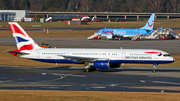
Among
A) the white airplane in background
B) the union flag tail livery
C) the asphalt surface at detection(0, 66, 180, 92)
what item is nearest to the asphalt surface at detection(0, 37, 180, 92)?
the asphalt surface at detection(0, 66, 180, 92)

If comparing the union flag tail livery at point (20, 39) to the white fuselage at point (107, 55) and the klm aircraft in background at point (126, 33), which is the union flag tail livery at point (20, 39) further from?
the klm aircraft in background at point (126, 33)

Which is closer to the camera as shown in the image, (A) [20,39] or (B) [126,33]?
(A) [20,39]

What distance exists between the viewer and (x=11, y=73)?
45.5 meters

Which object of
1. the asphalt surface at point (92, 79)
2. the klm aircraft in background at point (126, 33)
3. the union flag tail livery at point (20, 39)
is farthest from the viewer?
the klm aircraft in background at point (126, 33)

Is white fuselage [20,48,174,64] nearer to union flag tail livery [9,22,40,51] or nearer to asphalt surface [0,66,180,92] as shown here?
union flag tail livery [9,22,40,51]

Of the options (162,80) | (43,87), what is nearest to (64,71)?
(43,87)

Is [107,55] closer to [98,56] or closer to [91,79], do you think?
[98,56]

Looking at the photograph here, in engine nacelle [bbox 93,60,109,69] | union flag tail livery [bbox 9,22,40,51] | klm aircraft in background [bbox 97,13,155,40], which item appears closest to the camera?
engine nacelle [bbox 93,60,109,69]

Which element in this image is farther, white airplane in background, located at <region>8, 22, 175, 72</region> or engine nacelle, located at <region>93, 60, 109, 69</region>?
white airplane in background, located at <region>8, 22, 175, 72</region>

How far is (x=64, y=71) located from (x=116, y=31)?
65567 millimetres

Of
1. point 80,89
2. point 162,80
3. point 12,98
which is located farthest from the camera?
point 162,80

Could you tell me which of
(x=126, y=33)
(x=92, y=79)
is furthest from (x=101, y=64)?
(x=126, y=33)

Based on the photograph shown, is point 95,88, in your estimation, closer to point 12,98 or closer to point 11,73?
point 12,98

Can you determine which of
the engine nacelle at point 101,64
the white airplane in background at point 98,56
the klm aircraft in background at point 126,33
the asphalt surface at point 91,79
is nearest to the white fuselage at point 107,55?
the white airplane in background at point 98,56
